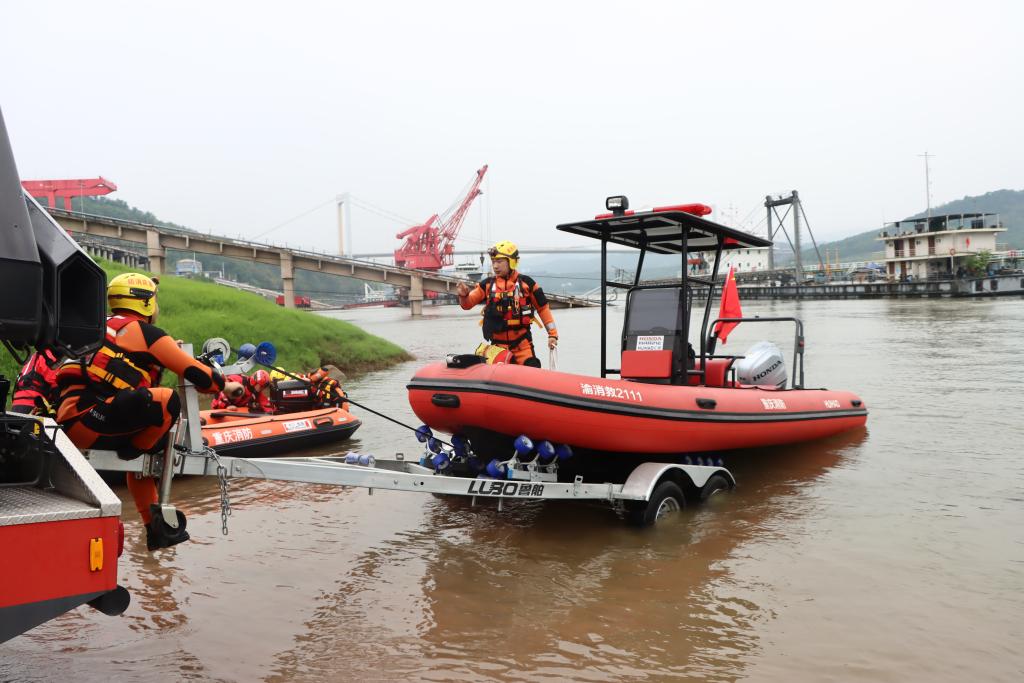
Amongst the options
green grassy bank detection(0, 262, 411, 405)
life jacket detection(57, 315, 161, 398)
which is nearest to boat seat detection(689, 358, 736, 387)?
life jacket detection(57, 315, 161, 398)

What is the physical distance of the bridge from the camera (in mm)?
37906

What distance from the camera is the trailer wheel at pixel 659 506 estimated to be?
197 inches

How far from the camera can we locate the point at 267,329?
15164 mm

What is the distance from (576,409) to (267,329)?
38.4 feet

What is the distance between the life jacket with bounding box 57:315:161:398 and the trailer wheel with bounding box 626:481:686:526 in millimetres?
3128

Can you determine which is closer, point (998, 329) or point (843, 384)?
point (843, 384)

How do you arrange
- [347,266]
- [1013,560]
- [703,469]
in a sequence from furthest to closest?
[347,266] → [703,469] → [1013,560]

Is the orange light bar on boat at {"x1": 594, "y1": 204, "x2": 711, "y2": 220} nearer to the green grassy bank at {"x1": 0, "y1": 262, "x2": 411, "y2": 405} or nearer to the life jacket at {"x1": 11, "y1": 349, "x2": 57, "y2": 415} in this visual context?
the life jacket at {"x1": 11, "y1": 349, "x2": 57, "y2": 415}

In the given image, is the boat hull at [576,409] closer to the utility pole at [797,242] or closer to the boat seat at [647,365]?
the boat seat at [647,365]

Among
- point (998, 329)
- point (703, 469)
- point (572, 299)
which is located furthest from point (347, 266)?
point (703, 469)

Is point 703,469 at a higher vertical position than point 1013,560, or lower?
higher

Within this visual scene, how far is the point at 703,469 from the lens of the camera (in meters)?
5.54

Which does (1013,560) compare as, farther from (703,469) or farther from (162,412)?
(162,412)

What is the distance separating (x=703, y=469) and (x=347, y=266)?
136 feet
